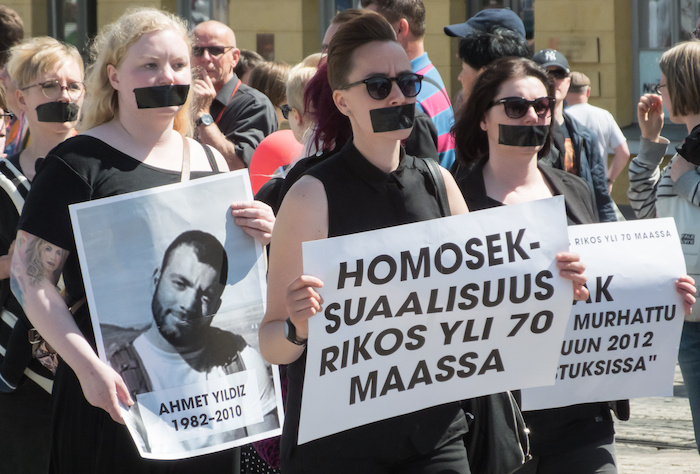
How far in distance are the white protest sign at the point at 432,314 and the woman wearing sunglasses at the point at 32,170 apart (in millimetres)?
1566

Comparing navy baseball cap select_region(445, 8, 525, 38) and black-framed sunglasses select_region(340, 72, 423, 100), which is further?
navy baseball cap select_region(445, 8, 525, 38)

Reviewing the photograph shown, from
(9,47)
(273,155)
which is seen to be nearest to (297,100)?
(273,155)

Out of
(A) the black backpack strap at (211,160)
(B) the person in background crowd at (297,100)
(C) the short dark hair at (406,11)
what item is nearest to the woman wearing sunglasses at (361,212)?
(A) the black backpack strap at (211,160)

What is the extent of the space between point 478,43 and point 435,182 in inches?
69.4

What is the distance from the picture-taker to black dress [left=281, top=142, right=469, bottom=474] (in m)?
2.62

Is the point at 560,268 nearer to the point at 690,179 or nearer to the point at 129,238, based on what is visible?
the point at 129,238

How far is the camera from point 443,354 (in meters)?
2.68

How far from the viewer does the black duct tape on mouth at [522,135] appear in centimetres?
339

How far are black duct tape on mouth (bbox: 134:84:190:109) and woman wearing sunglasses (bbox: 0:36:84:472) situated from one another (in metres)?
0.89

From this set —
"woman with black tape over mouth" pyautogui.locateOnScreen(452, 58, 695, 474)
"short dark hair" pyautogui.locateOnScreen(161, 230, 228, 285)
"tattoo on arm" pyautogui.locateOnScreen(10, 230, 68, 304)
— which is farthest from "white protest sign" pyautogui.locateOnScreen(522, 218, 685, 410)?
"tattoo on arm" pyautogui.locateOnScreen(10, 230, 68, 304)

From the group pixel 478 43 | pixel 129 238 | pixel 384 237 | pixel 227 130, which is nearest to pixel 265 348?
pixel 384 237

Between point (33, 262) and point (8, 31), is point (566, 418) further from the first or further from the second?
point (8, 31)

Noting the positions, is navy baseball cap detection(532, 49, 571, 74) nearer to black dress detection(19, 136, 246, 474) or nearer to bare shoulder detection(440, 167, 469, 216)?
bare shoulder detection(440, 167, 469, 216)

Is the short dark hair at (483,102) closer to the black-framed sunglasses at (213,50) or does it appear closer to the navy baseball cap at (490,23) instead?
the navy baseball cap at (490,23)
